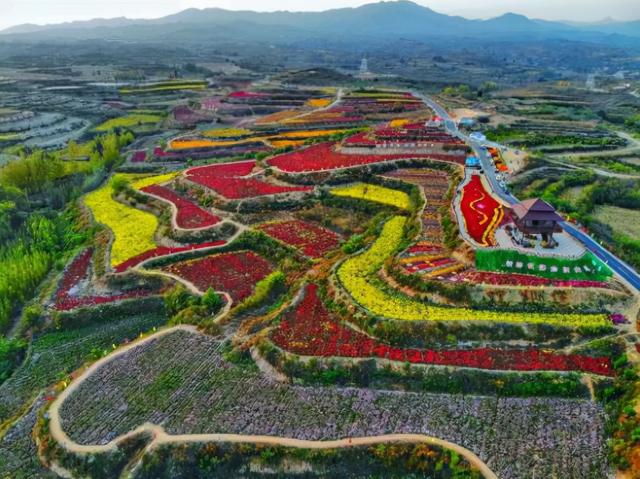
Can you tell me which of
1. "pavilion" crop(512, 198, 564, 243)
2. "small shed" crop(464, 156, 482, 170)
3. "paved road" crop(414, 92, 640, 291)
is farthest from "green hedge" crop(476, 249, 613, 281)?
"small shed" crop(464, 156, 482, 170)

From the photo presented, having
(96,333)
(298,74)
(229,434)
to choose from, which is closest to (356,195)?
(96,333)

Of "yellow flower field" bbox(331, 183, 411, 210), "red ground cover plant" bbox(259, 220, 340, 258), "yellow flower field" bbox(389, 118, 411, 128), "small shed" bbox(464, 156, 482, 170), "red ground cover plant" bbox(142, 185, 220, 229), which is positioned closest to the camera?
"red ground cover plant" bbox(259, 220, 340, 258)

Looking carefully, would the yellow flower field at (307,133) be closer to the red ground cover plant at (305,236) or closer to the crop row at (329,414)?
the red ground cover plant at (305,236)

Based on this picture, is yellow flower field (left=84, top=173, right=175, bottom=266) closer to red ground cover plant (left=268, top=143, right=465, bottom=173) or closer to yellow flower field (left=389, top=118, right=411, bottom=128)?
red ground cover plant (left=268, top=143, right=465, bottom=173)

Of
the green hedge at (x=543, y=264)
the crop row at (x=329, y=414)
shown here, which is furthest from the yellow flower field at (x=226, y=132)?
the crop row at (x=329, y=414)

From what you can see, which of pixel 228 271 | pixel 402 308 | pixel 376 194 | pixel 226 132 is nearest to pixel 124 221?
pixel 228 271

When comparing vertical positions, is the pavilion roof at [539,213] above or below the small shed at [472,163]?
above
